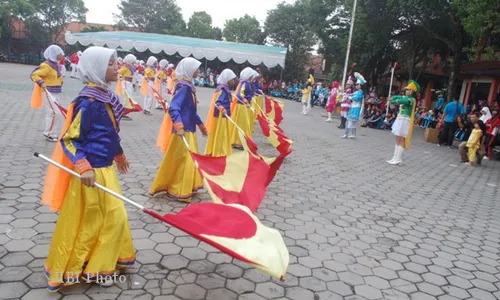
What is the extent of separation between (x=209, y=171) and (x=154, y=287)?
127 cm

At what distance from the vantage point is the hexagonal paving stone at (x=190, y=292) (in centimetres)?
281

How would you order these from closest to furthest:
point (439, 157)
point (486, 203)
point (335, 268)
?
point (335, 268)
point (486, 203)
point (439, 157)

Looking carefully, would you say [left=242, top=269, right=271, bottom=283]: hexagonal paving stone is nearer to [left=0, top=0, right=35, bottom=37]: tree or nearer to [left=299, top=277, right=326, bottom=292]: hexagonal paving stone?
[left=299, top=277, right=326, bottom=292]: hexagonal paving stone

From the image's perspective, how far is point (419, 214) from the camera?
5.38 metres

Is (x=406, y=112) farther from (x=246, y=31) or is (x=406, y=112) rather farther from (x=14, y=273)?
(x=246, y=31)

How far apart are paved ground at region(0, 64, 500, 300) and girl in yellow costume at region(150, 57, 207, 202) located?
7.8 inches

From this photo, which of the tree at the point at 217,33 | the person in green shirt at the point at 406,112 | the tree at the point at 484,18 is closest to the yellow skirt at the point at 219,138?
the person in green shirt at the point at 406,112

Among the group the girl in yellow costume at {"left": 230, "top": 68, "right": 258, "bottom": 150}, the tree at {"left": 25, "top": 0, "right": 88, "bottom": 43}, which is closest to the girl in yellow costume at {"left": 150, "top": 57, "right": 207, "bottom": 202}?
the girl in yellow costume at {"left": 230, "top": 68, "right": 258, "bottom": 150}

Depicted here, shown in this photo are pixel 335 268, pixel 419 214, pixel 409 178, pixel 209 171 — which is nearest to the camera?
pixel 335 268

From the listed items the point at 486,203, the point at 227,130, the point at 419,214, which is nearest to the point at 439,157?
the point at 486,203

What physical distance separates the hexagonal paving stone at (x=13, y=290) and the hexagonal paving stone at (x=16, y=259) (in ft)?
0.94

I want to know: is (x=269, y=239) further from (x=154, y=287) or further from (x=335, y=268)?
(x=335, y=268)

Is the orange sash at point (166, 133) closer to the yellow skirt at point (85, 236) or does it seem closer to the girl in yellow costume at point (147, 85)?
the yellow skirt at point (85, 236)

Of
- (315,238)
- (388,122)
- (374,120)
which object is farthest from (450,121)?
(315,238)
